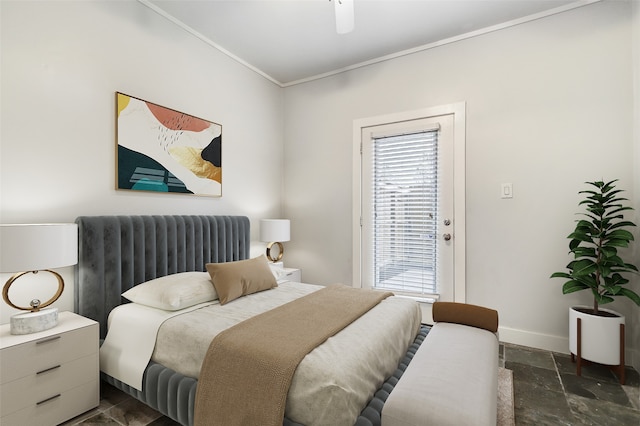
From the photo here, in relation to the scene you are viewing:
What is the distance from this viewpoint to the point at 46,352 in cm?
167

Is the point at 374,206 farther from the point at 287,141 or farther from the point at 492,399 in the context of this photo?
the point at 492,399

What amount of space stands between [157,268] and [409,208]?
2.50 meters

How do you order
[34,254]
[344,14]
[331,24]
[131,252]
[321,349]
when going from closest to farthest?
[321,349]
[34,254]
[344,14]
[131,252]
[331,24]

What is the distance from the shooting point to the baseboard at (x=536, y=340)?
2.64m

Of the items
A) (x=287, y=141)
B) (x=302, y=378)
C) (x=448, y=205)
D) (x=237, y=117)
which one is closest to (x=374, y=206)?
(x=448, y=205)

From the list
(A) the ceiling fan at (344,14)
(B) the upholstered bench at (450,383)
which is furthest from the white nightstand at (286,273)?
(A) the ceiling fan at (344,14)

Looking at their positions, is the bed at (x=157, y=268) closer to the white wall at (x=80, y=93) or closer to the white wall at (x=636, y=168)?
the white wall at (x=80, y=93)

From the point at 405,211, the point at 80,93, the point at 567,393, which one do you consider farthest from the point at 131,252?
the point at 567,393

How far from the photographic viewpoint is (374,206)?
3553 millimetres

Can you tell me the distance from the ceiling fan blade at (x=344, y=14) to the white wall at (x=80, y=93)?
1.73 metres

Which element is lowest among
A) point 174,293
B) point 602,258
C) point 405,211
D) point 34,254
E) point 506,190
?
point 174,293

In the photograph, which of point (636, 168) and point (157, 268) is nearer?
point (636, 168)

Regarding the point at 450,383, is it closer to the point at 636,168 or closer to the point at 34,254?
the point at 34,254

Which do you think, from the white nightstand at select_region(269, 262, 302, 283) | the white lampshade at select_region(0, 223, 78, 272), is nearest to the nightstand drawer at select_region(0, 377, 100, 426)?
the white lampshade at select_region(0, 223, 78, 272)
